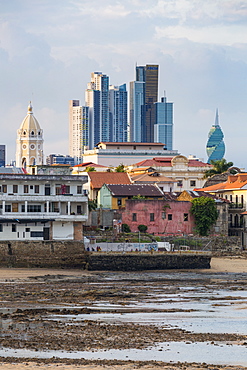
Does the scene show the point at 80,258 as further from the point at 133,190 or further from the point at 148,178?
the point at 148,178

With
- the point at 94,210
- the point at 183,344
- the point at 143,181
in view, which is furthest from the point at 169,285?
the point at 143,181

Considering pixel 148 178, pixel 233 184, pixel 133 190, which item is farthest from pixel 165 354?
pixel 148 178

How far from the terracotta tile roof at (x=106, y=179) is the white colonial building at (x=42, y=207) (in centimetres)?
2596

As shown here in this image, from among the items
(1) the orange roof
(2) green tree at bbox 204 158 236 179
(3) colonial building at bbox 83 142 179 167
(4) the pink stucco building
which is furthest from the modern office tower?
(4) the pink stucco building

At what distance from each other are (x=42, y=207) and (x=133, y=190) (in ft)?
64.0

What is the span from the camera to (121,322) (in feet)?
139

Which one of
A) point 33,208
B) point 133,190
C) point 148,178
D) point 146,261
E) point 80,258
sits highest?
point 148,178

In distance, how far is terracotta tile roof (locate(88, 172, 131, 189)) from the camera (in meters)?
106

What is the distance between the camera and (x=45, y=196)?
78.0 meters

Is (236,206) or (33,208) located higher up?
(236,206)

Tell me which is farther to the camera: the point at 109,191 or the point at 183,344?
the point at 109,191

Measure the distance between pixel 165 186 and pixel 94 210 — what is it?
72.2ft

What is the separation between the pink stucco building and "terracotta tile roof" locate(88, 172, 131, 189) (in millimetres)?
→ 15744

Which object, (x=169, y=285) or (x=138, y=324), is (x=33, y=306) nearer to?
(x=138, y=324)
